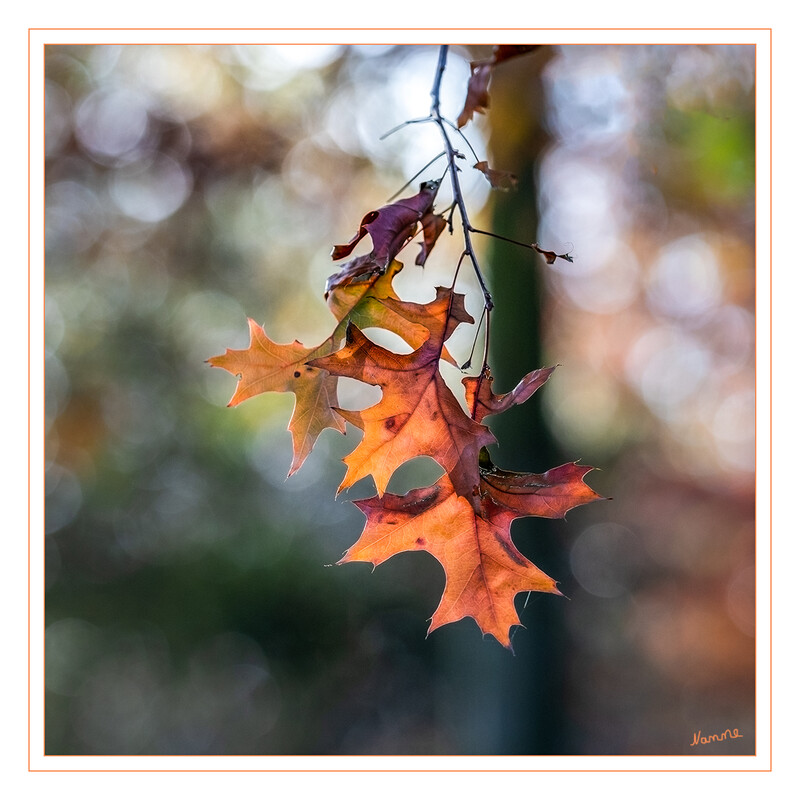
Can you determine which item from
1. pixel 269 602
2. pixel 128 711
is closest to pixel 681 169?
pixel 269 602

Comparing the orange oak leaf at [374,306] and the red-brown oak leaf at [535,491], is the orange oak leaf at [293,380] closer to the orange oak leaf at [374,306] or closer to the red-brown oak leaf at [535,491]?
the orange oak leaf at [374,306]

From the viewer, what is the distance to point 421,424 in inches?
31.8

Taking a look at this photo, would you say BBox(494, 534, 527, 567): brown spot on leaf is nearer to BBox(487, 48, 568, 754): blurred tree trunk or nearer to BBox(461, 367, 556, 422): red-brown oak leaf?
BBox(461, 367, 556, 422): red-brown oak leaf

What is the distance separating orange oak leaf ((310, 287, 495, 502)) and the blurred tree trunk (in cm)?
325

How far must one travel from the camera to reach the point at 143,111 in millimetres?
5238

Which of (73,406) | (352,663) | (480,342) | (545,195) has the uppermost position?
(545,195)

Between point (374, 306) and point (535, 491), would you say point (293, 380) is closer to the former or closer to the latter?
point (374, 306)

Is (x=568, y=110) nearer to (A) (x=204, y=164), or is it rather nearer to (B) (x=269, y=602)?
(A) (x=204, y=164)

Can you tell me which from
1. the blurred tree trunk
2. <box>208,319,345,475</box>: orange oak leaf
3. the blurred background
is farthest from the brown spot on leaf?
the blurred background

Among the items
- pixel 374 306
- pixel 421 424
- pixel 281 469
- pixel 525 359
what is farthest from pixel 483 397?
pixel 281 469

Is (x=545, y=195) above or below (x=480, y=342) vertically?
above

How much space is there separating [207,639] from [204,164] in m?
3.86

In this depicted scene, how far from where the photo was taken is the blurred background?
5.12 meters

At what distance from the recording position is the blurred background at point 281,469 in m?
5.12
